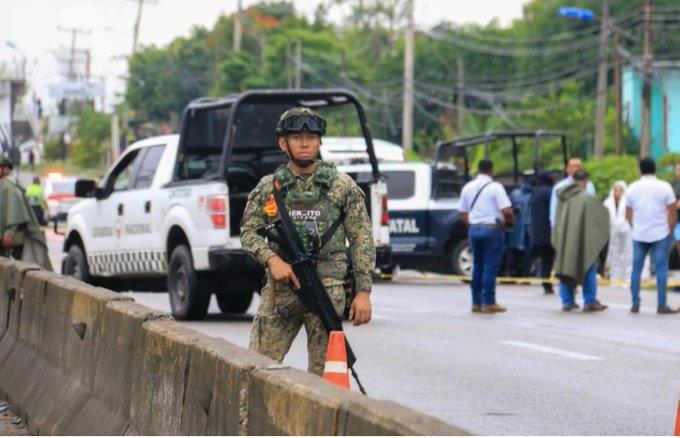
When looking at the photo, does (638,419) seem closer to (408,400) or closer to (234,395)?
(408,400)

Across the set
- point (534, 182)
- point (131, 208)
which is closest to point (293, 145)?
point (131, 208)

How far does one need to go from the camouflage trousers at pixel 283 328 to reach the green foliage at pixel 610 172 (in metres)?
37.8

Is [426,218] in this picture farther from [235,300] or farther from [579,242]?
[235,300]

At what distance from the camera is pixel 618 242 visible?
27953 mm

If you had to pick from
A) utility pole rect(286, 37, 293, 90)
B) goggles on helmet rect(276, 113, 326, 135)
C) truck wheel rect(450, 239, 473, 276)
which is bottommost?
truck wheel rect(450, 239, 473, 276)

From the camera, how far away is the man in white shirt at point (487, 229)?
65.1 ft

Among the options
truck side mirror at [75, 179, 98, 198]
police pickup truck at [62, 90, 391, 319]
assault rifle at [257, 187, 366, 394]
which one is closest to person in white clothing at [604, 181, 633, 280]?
police pickup truck at [62, 90, 391, 319]

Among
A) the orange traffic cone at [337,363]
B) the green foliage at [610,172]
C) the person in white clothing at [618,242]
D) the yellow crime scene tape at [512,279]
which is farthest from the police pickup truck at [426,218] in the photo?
the orange traffic cone at [337,363]

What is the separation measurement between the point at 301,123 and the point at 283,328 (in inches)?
38.6

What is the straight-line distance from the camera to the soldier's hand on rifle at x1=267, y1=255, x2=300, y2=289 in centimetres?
802

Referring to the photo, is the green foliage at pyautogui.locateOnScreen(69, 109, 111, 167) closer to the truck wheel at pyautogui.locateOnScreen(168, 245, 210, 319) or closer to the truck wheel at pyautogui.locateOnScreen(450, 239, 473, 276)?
the truck wheel at pyautogui.locateOnScreen(450, 239, 473, 276)

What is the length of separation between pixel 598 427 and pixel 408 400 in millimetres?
1691

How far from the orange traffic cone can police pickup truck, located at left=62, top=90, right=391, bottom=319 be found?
371 inches

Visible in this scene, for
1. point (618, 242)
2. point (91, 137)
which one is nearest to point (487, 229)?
point (618, 242)
